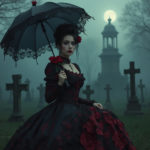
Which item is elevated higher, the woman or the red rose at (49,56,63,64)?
the red rose at (49,56,63,64)

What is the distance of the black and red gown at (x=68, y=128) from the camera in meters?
2.76

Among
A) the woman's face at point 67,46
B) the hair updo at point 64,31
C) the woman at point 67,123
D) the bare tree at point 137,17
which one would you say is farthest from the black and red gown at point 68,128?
the bare tree at point 137,17

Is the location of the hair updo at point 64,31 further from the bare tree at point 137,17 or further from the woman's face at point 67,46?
the bare tree at point 137,17

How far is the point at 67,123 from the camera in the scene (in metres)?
2.86

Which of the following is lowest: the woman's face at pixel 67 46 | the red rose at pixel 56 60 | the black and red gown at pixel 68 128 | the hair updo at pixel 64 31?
the black and red gown at pixel 68 128

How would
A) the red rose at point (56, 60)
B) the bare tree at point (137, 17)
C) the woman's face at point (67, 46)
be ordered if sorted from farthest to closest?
the bare tree at point (137, 17) → the woman's face at point (67, 46) → the red rose at point (56, 60)

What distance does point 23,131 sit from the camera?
3.08m

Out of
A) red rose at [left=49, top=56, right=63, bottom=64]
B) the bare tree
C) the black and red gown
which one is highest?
Result: the bare tree

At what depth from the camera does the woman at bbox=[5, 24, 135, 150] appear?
277 cm

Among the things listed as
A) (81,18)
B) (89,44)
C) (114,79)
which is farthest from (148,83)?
(81,18)

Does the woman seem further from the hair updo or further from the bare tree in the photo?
the bare tree

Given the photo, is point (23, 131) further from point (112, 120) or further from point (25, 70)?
point (25, 70)

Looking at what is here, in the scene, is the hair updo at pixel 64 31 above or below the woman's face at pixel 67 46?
above

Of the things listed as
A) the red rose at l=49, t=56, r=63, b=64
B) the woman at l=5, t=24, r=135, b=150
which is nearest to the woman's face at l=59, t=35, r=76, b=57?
the woman at l=5, t=24, r=135, b=150
